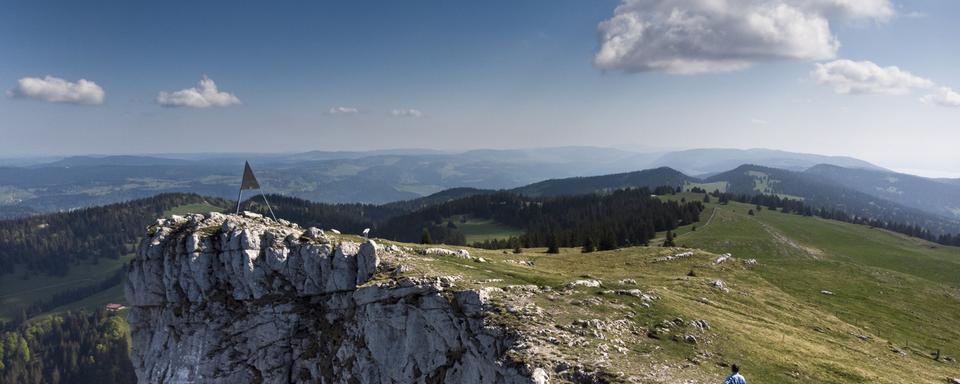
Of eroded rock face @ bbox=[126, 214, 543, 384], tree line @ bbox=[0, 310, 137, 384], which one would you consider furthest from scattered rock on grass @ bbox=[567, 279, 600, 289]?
tree line @ bbox=[0, 310, 137, 384]

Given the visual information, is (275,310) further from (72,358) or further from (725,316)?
(72,358)

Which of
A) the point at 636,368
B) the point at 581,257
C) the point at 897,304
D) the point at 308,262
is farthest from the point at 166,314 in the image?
the point at 897,304

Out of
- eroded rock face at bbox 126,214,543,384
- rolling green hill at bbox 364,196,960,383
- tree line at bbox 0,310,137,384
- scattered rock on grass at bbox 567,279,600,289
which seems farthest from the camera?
tree line at bbox 0,310,137,384

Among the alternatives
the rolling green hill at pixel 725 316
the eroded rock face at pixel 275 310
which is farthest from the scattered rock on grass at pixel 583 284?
the eroded rock face at pixel 275 310

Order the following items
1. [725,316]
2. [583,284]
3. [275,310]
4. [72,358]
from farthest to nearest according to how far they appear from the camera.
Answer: [72,358]
[275,310]
[583,284]
[725,316]

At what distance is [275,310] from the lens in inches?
1581

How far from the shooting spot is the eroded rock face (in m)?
32.8

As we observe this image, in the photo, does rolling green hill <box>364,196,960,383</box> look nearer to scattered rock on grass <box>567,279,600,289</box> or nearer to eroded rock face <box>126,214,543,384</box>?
scattered rock on grass <box>567,279,600,289</box>

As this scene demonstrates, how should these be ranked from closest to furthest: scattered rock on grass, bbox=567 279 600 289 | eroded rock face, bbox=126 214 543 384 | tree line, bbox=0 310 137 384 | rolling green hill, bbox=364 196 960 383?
rolling green hill, bbox=364 196 960 383 → eroded rock face, bbox=126 214 543 384 → scattered rock on grass, bbox=567 279 600 289 → tree line, bbox=0 310 137 384

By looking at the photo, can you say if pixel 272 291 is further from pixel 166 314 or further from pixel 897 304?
pixel 897 304

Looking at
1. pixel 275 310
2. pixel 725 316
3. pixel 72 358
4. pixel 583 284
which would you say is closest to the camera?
pixel 725 316

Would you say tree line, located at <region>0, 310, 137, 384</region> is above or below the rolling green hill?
below

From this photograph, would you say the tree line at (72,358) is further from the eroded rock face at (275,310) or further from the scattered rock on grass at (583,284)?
the scattered rock on grass at (583,284)

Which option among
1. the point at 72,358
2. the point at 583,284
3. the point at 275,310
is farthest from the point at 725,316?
the point at 72,358
